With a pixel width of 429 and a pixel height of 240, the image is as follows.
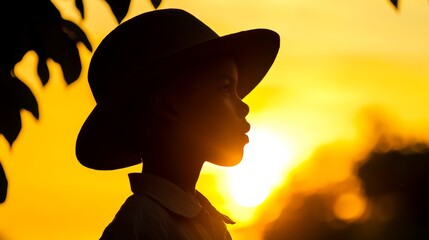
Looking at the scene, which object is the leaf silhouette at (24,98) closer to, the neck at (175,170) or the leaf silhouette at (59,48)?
the leaf silhouette at (59,48)

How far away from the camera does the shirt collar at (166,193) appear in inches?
166

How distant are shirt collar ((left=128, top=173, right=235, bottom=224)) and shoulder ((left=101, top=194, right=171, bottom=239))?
35mm

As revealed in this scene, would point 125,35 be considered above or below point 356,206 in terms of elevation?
below

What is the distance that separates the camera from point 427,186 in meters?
43.2

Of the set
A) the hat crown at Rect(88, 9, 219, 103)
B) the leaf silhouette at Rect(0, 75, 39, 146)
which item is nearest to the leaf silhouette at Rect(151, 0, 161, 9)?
the hat crown at Rect(88, 9, 219, 103)

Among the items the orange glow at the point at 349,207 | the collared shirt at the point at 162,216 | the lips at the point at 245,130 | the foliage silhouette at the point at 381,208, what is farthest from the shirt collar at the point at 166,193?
the orange glow at the point at 349,207

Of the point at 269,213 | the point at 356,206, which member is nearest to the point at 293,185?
the point at 269,213

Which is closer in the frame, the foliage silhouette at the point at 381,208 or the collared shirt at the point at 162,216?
the collared shirt at the point at 162,216

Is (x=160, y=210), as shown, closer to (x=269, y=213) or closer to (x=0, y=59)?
(x=0, y=59)

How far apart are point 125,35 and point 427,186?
39.9 meters

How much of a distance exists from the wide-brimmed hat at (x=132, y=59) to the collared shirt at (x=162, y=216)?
25cm

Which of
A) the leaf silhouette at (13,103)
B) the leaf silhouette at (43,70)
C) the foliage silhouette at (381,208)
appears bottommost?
the leaf silhouette at (13,103)

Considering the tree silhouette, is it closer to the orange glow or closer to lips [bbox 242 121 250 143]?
lips [bbox 242 121 250 143]

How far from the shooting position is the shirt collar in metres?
4.21
